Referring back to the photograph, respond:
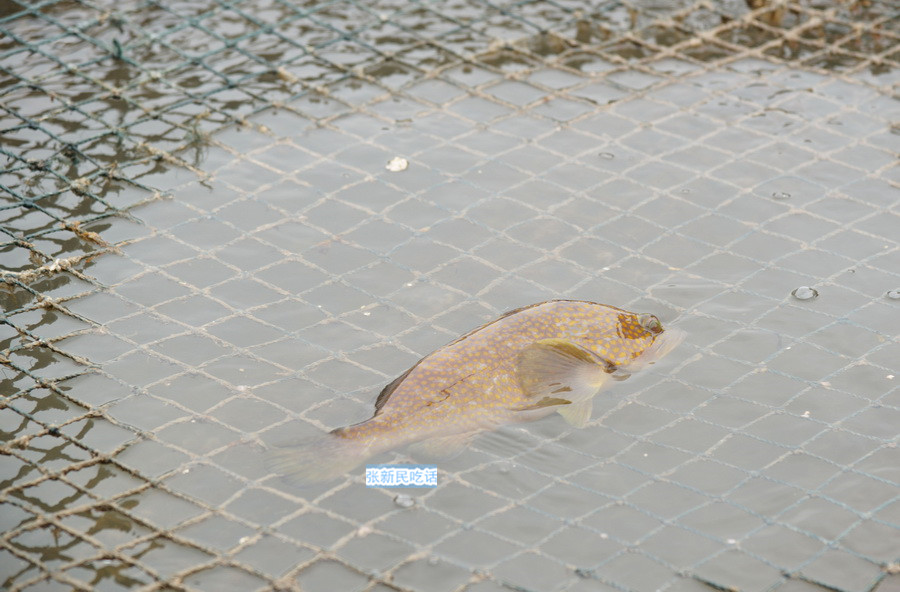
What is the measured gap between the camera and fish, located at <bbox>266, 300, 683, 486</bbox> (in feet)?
12.4

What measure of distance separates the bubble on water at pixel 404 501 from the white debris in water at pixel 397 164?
7.60ft

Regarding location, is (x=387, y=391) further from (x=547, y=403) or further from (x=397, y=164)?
(x=397, y=164)

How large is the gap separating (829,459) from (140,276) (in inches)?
122

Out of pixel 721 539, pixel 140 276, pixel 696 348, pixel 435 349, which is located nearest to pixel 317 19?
pixel 140 276

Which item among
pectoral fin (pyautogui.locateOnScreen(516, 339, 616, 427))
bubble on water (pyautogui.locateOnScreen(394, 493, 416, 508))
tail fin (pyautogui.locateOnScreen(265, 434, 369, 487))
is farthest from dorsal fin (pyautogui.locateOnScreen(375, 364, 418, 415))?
pectoral fin (pyautogui.locateOnScreen(516, 339, 616, 427))

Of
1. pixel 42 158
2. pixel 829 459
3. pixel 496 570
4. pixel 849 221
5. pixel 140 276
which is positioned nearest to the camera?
pixel 496 570

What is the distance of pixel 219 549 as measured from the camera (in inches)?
139

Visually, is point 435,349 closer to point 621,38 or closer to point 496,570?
point 496,570

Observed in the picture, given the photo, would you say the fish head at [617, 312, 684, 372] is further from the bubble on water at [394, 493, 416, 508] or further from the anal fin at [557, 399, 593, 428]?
the bubble on water at [394, 493, 416, 508]

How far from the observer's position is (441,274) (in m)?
4.87

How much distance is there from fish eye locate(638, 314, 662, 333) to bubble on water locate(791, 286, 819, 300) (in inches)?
30.9

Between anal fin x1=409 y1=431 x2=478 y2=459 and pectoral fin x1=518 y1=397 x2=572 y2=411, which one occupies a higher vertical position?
pectoral fin x1=518 y1=397 x2=572 y2=411

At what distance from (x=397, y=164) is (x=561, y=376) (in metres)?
1.97

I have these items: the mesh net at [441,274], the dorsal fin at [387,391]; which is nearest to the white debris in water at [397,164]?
the mesh net at [441,274]
